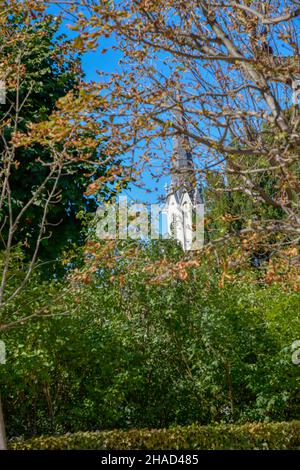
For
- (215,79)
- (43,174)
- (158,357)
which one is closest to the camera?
(215,79)

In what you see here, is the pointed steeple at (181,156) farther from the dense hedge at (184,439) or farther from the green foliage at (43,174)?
the green foliage at (43,174)

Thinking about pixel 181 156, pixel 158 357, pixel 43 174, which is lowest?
pixel 158 357

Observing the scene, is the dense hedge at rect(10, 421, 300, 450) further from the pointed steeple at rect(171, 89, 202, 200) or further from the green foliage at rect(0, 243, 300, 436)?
the pointed steeple at rect(171, 89, 202, 200)

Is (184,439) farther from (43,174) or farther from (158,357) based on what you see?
(43,174)

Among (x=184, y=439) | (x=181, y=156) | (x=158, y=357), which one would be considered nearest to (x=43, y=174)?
(x=158, y=357)

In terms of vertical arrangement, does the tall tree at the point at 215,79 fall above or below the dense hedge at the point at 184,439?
above

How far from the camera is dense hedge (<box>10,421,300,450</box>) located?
7582 mm

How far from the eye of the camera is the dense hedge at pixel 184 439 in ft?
24.9

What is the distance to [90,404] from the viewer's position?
9.40m

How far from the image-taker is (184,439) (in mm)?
7684

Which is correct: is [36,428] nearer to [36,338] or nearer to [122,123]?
[36,338]

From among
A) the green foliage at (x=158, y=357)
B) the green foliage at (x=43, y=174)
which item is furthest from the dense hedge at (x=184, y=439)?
the green foliage at (x=43, y=174)

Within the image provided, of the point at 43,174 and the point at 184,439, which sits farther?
the point at 43,174
